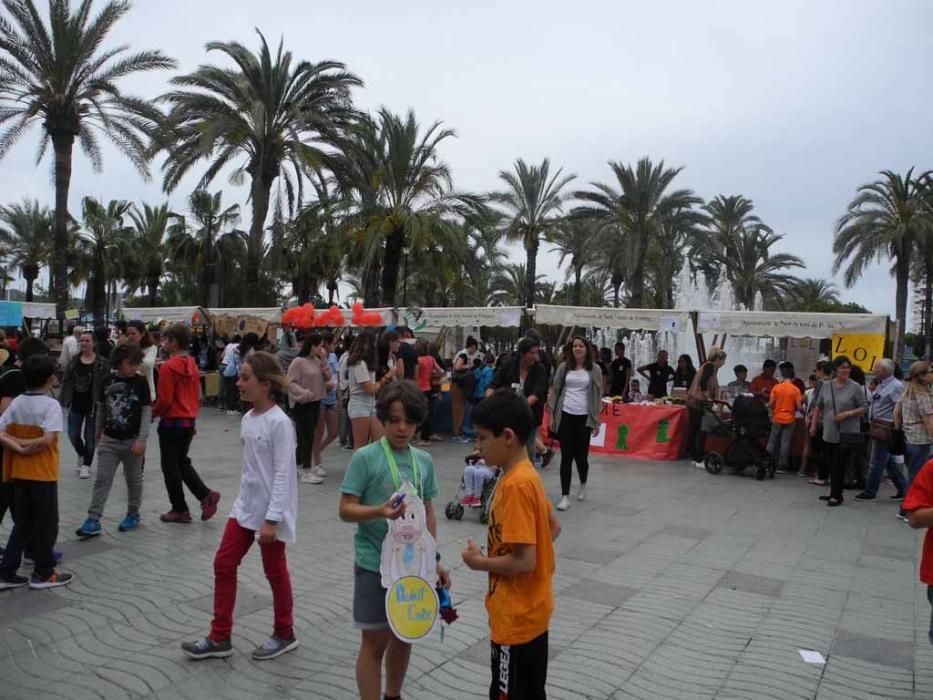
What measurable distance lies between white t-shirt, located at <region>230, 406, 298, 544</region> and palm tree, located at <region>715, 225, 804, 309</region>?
111ft

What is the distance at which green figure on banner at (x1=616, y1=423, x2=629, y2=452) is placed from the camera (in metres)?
A: 12.2

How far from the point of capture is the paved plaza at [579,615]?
3.78 metres

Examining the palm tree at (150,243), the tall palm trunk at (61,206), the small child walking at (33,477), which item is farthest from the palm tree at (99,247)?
the small child walking at (33,477)

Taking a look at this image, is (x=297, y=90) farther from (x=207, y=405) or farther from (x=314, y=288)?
(x=314, y=288)

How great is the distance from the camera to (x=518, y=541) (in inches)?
99.4

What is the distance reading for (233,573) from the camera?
12.5ft

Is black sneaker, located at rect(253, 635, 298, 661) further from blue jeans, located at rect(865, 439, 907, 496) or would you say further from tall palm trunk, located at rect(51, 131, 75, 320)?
tall palm trunk, located at rect(51, 131, 75, 320)

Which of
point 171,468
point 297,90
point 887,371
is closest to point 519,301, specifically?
point 297,90

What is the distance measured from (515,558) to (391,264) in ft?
68.2

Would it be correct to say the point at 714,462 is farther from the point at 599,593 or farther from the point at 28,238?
the point at 28,238

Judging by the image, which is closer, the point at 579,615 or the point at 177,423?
the point at 579,615

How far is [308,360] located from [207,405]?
972 cm

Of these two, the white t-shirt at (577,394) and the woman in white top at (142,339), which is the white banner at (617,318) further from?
the woman in white top at (142,339)

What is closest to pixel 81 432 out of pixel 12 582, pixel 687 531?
pixel 12 582
